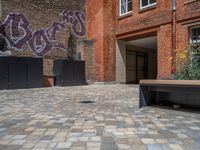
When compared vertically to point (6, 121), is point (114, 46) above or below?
above

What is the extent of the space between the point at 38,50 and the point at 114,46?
488cm

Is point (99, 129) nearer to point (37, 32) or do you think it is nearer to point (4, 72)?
point (4, 72)

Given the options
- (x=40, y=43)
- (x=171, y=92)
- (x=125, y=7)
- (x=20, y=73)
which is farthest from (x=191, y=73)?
(x=125, y=7)

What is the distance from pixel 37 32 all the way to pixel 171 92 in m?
10.5

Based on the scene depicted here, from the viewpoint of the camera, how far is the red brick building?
44.3 feet

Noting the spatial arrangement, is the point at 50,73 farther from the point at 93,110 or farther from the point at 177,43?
the point at 93,110

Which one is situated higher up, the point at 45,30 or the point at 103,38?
the point at 45,30

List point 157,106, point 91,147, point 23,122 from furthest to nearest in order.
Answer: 1. point 157,106
2. point 23,122
3. point 91,147

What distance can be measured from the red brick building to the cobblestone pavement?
7.74 m

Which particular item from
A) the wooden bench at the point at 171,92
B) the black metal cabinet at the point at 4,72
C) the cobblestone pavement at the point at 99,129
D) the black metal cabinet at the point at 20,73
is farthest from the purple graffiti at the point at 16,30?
the wooden bench at the point at 171,92

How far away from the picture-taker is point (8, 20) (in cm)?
1385

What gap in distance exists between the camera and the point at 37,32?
1519cm

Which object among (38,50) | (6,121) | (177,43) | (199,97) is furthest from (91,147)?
(38,50)

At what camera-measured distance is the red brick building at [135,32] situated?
13.5 meters
